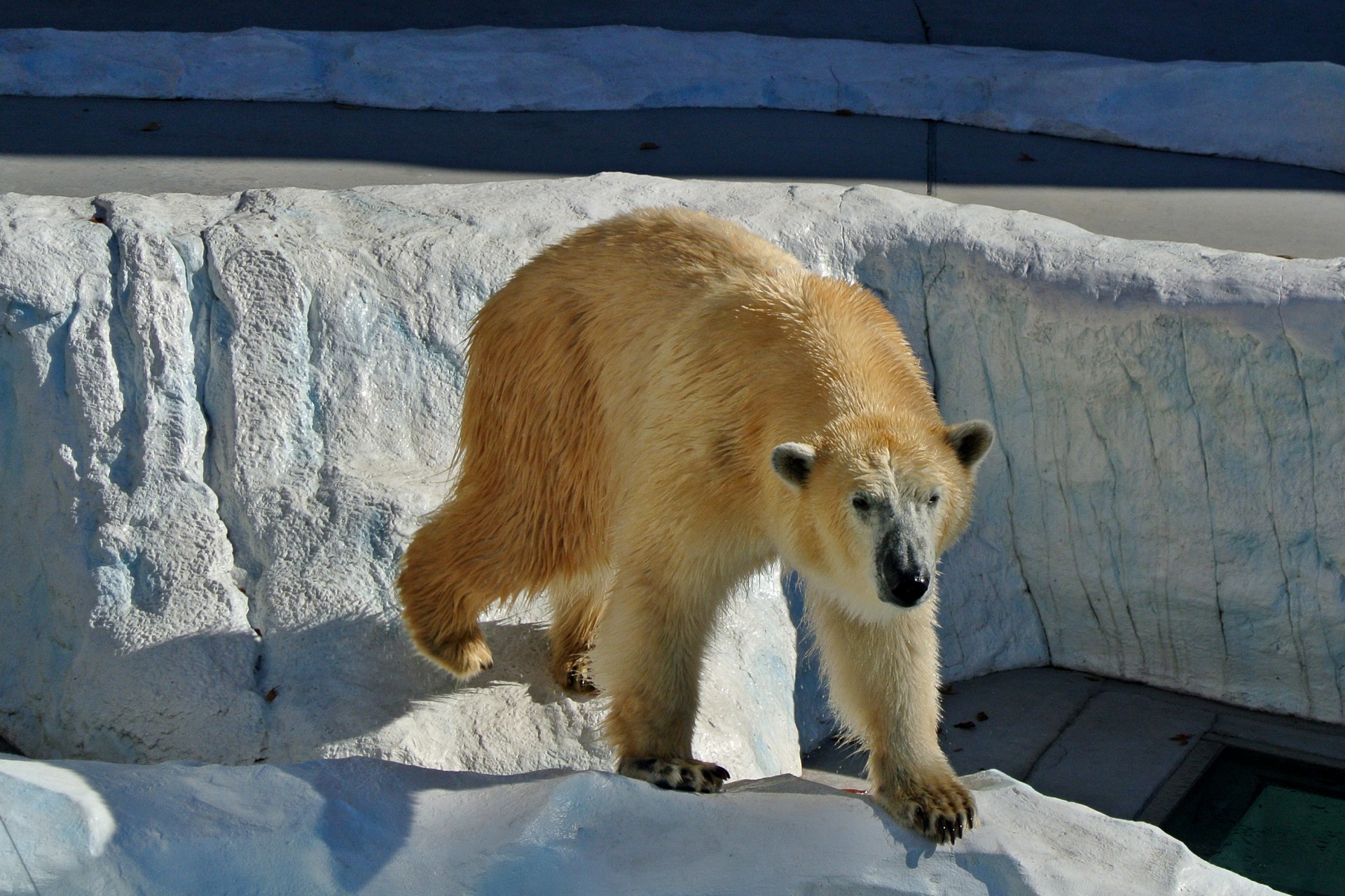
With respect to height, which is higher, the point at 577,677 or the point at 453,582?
the point at 453,582

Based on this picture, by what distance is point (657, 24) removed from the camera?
910 cm

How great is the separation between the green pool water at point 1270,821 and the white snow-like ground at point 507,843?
6.30 ft

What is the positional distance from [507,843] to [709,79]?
6158 millimetres

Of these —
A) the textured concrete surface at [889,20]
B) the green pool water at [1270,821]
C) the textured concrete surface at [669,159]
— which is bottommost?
the green pool water at [1270,821]

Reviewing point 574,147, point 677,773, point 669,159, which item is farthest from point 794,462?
point 574,147

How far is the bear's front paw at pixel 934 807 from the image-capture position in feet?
9.96

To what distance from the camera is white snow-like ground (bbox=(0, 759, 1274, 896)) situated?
9.48ft

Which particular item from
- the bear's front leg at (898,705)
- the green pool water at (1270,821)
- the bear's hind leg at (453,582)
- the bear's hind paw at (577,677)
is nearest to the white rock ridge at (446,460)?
the bear's hind paw at (577,677)

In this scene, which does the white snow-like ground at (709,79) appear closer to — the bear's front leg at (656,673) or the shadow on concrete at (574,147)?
the shadow on concrete at (574,147)

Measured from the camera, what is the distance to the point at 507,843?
9.84 ft

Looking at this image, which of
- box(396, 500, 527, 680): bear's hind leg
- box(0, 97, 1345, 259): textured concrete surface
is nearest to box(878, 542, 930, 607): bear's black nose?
box(396, 500, 527, 680): bear's hind leg

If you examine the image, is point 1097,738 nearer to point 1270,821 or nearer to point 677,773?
point 1270,821

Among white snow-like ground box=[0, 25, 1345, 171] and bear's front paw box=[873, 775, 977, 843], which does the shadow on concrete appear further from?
bear's front paw box=[873, 775, 977, 843]

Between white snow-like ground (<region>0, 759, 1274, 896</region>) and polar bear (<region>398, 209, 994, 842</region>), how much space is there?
0.13 m
